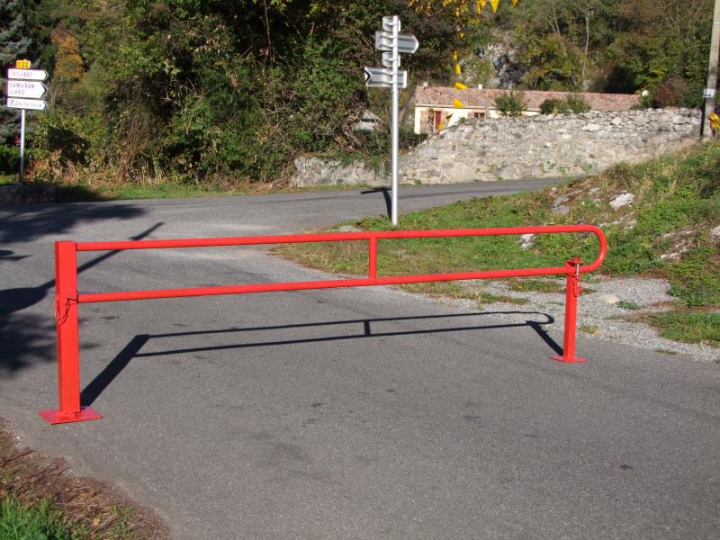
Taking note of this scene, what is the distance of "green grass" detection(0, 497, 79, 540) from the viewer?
367 centimetres

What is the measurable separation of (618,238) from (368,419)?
7820 millimetres

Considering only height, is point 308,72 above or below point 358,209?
above

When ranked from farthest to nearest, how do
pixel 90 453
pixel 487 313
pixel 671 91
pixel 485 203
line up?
pixel 671 91 → pixel 485 203 → pixel 487 313 → pixel 90 453

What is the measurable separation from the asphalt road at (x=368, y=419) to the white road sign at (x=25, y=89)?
13.2m

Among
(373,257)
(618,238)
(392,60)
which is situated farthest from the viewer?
(392,60)

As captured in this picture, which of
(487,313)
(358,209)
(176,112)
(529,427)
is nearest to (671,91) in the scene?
(176,112)

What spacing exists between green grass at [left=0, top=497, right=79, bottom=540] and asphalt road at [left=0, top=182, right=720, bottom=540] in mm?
471

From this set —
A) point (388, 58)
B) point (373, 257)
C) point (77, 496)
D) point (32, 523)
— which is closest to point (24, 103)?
point (388, 58)

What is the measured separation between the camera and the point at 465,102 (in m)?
67.9

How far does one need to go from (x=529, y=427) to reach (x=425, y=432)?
2.32 feet

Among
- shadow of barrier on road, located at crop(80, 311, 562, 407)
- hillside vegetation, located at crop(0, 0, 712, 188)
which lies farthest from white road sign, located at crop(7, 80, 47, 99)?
shadow of barrier on road, located at crop(80, 311, 562, 407)

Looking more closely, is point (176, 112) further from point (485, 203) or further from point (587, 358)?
point (587, 358)

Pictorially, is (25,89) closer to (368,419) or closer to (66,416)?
(66,416)

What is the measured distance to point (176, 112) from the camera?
88.3 ft
